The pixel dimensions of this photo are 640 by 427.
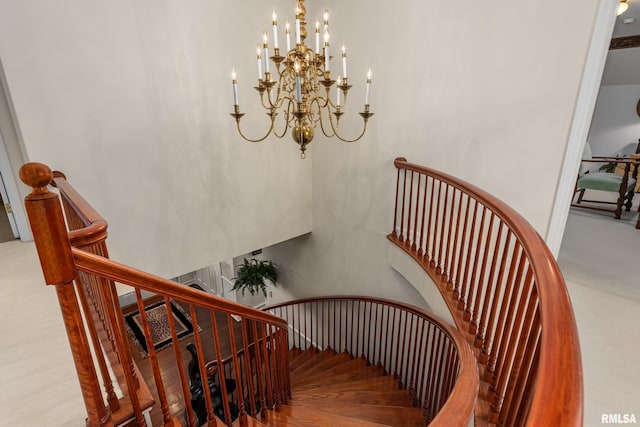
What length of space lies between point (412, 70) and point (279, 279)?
4.54 metres

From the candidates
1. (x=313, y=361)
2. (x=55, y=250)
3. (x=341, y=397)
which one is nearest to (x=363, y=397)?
(x=341, y=397)

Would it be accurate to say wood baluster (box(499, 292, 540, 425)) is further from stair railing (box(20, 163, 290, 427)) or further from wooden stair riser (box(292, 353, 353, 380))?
wooden stair riser (box(292, 353, 353, 380))

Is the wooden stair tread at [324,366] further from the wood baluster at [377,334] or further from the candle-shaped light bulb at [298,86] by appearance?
the candle-shaped light bulb at [298,86]

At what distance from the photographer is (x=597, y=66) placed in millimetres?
2135

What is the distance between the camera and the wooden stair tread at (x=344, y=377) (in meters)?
3.71

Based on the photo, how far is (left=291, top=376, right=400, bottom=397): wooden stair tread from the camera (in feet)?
10.7

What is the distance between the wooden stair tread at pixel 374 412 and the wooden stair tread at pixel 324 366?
50.7 inches

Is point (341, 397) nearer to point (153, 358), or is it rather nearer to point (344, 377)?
point (344, 377)

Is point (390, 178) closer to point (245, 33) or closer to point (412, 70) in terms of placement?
point (412, 70)

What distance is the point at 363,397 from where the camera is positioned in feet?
10.7

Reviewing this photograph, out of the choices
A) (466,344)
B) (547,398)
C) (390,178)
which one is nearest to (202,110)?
(390,178)

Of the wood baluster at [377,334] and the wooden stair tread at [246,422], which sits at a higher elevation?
the wooden stair tread at [246,422]

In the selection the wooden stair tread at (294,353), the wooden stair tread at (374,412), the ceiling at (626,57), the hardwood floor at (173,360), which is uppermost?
the ceiling at (626,57)

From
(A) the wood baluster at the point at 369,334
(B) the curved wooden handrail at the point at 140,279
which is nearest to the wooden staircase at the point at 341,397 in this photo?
(A) the wood baluster at the point at 369,334
